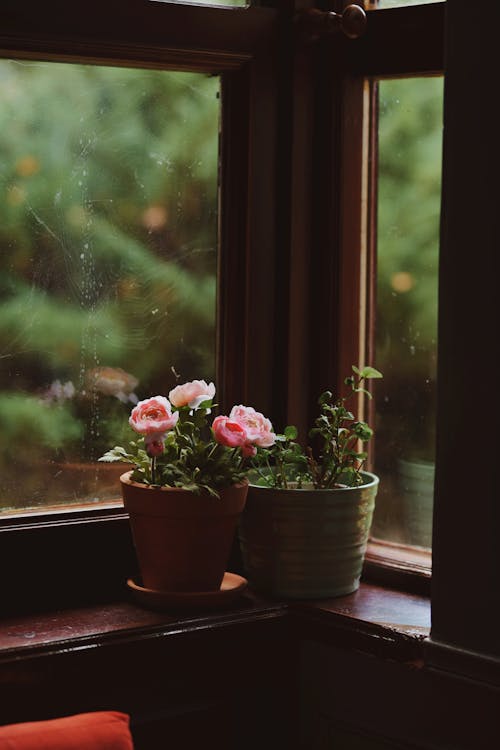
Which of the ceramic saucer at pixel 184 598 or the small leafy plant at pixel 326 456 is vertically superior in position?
the small leafy plant at pixel 326 456

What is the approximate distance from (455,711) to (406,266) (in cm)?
86

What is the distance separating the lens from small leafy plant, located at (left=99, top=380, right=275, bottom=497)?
1.78 m

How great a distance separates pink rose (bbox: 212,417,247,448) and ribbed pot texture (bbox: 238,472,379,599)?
136mm

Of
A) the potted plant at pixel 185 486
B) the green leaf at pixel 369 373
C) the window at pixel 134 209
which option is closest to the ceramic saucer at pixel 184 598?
the potted plant at pixel 185 486

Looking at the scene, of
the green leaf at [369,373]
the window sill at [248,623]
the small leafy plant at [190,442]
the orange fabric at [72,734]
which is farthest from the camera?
the green leaf at [369,373]

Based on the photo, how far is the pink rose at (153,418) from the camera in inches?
69.7

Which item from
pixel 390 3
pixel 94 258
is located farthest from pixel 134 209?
pixel 390 3

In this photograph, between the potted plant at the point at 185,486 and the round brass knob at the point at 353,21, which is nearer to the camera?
the potted plant at the point at 185,486

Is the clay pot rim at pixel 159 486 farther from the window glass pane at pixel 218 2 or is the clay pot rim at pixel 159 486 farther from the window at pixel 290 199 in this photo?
the window glass pane at pixel 218 2

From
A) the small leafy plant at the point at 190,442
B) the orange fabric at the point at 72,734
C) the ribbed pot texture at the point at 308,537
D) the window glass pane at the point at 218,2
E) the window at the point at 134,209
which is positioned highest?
the window glass pane at the point at 218,2

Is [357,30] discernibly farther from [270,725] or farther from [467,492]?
[270,725]

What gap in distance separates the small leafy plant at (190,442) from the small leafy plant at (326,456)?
9 cm

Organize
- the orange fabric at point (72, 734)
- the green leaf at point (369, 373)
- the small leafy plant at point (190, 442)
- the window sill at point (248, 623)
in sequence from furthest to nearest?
the green leaf at point (369, 373) → the small leafy plant at point (190, 442) → the window sill at point (248, 623) → the orange fabric at point (72, 734)

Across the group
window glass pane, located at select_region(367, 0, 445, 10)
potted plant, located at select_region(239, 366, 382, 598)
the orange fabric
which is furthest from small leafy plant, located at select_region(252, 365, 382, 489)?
window glass pane, located at select_region(367, 0, 445, 10)
